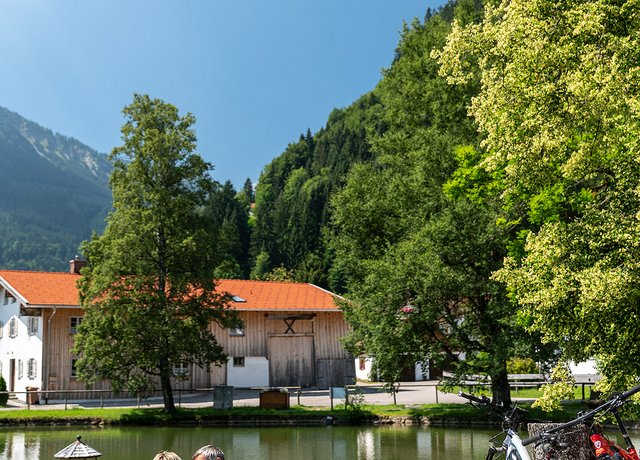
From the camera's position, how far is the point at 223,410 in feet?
105

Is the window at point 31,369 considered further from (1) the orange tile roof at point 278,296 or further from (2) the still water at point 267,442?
(1) the orange tile roof at point 278,296

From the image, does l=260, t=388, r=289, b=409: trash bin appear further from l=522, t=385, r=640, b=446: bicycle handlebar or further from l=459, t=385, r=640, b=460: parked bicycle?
l=522, t=385, r=640, b=446: bicycle handlebar

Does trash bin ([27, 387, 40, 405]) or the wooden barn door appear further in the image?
the wooden barn door

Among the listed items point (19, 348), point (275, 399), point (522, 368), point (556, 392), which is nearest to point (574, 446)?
point (556, 392)

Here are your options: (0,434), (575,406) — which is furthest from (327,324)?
(0,434)

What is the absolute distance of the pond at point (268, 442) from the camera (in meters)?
21.1

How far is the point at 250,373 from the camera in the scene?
144 ft

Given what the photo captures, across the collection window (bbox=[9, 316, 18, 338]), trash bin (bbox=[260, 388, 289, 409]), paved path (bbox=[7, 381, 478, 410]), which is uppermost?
window (bbox=[9, 316, 18, 338])

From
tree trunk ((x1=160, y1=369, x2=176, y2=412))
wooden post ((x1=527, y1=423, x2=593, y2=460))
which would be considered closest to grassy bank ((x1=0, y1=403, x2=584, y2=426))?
tree trunk ((x1=160, y1=369, x2=176, y2=412))

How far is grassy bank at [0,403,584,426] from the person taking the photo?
29.9 metres

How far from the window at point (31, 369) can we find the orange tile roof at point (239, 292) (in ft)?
12.2

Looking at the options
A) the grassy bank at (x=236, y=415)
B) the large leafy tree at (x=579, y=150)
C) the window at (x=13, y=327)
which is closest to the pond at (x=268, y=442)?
the grassy bank at (x=236, y=415)

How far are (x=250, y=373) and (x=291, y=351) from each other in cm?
285

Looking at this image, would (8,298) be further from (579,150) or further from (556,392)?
(579,150)
